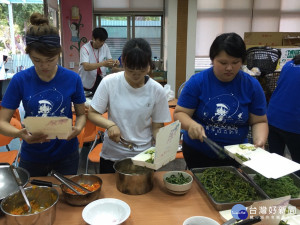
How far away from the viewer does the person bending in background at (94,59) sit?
149 inches

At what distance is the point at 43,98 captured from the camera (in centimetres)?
146

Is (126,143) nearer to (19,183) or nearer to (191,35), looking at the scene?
(19,183)

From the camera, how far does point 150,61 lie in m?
1.43

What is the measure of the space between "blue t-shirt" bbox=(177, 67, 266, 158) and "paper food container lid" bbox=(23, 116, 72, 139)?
0.68 meters

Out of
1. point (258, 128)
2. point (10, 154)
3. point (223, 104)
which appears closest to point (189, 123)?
point (223, 104)

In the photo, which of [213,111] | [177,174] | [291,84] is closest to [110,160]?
[177,174]

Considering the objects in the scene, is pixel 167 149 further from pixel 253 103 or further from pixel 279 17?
pixel 279 17

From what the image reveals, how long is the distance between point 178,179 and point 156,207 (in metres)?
0.22

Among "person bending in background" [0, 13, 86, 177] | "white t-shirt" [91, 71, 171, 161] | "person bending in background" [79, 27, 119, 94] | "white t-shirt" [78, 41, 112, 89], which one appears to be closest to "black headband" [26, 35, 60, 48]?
"person bending in background" [0, 13, 86, 177]

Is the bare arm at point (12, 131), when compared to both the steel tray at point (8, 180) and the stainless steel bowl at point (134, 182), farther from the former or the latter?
the stainless steel bowl at point (134, 182)

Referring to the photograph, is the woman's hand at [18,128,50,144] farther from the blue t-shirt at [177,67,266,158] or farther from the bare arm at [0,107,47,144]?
the blue t-shirt at [177,67,266,158]

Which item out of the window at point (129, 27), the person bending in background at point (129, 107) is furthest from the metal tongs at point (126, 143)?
the window at point (129, 27)

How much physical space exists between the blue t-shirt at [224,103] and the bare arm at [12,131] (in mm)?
823

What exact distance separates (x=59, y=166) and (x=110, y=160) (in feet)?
1.01
